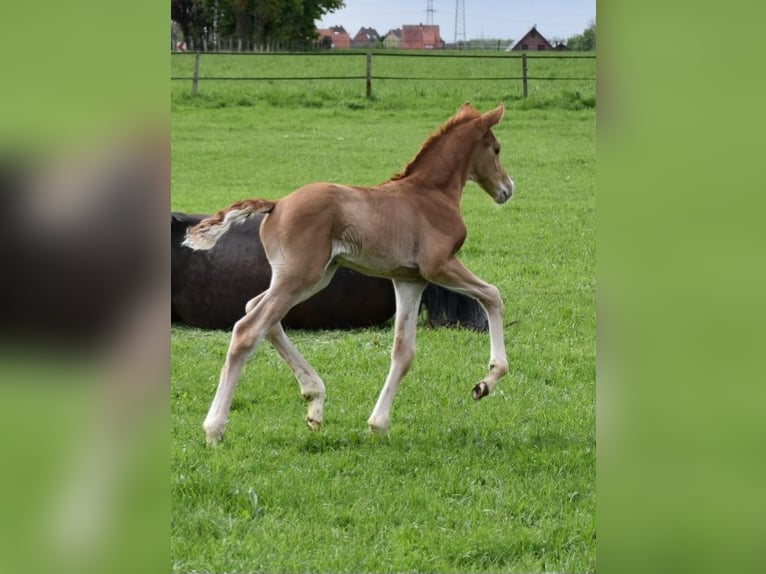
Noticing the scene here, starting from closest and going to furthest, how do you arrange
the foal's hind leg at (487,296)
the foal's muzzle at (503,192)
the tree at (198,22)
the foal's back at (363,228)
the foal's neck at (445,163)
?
the foal's back at (363,228) < the foal's hind leg at (487,296) < the foal's neck at (445,163) < the foal's muzzle at (503,192) < the tree at (198,22)

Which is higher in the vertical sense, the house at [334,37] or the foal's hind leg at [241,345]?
the house at [334,37]

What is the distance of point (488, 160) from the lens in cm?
550

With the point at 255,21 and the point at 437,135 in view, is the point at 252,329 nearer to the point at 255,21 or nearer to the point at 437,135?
the point at 437,135

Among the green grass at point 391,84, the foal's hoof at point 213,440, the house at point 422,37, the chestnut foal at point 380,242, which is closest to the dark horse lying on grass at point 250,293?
the chestnut foal at point 380,242

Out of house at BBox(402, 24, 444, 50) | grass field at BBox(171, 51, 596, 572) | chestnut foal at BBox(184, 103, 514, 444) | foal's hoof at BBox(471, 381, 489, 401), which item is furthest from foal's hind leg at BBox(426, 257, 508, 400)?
house at BBox(402, 24, 444, 50)

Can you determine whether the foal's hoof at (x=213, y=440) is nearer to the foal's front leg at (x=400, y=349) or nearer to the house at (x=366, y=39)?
the foal's front leg at (x=400, y=349)

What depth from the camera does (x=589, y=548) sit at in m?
3.55

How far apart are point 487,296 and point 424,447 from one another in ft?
2.70

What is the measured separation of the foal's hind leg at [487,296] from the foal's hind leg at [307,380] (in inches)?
29.2

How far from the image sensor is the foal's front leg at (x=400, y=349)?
4.99m
